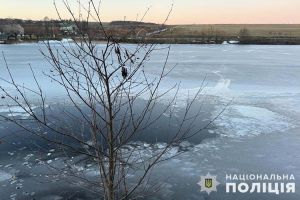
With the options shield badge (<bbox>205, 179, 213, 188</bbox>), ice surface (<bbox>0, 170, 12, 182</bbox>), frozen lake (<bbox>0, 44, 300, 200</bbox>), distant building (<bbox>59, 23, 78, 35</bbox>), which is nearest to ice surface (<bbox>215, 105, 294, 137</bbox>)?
frozen lake (<bbox>0, 44, 300, 200</bbox>)

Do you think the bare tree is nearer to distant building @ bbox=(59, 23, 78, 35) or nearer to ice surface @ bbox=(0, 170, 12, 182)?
distant building @ bbox=(59, 23, 78, 35)

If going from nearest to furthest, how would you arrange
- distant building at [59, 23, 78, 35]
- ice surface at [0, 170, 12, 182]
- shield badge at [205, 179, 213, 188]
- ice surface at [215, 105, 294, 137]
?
distant building at [59, 23, 78, 35]
shield badge at [205, 179, 213, 188]
ice surface at [0, 170, 12, 182]
ice surface at [215, 105, 294, 137]

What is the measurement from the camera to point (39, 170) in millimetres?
7719

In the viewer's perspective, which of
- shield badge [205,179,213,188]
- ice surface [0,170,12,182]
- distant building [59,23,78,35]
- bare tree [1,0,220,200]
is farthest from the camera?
ice surface [0,170,12,182]

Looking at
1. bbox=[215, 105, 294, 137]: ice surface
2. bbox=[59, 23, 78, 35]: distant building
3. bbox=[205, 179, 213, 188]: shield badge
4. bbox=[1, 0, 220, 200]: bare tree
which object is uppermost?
bbox=[59, 23, 78, 35]: distant building

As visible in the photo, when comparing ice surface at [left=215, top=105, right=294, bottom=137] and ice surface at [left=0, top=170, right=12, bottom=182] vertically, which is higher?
ice surface at [left=215, top=105, right=294, bottom=137]

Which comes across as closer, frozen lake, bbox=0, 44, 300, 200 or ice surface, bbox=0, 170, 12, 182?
frozen lake, bbox=0, 44, 300, 200

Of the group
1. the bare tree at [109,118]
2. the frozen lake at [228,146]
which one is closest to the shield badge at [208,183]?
the frozen lake at [228,146]

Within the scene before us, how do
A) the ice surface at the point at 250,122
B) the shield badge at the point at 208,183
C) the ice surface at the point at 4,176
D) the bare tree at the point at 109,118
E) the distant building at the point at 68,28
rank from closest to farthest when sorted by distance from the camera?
1. the bare tree at the point at 109,118
2. the distant building at the point at 68,28
3. the shield badge at the point at 208,183
4. the ice surface at the point at 4,176
5. the ice surface at the point at 250,122

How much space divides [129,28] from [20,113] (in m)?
9.40

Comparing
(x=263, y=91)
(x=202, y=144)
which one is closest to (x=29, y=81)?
(x=263, y=91)

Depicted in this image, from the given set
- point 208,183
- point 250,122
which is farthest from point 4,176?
point 250,122

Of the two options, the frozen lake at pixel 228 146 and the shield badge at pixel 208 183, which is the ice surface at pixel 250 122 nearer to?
the frozen lake at pixel 228 146

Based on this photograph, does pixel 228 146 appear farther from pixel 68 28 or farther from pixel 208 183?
pixel 68 28
